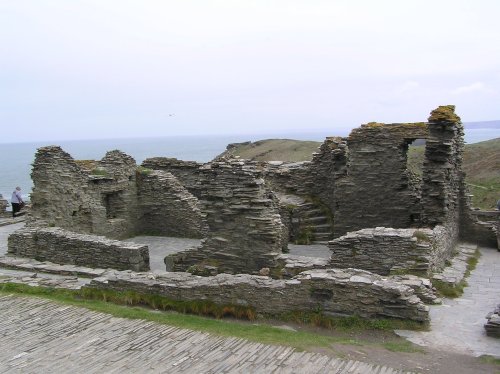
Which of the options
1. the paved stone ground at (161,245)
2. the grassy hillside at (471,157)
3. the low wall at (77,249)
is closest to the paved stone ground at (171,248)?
the paved stone ground at (161,245)

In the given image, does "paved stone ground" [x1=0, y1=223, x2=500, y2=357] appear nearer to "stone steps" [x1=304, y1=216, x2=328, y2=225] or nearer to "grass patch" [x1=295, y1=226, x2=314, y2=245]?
"grass patch" [x1=295, y1=226, x2=314, y2=245]

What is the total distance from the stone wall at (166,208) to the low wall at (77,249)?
264 inches

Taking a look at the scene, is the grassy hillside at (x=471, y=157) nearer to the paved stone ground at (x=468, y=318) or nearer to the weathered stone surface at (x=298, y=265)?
the paved stone ground at (x=468, y=318)

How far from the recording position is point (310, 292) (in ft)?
36.5

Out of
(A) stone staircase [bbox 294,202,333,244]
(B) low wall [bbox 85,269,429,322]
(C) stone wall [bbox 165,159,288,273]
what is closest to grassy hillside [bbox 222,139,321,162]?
(A) stone staircase [bbox 294,202,333,244]

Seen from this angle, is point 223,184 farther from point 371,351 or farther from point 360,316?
point 371,351

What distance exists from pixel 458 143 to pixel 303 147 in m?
40.0

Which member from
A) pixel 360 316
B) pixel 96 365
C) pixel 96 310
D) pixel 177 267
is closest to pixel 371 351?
pixel 360 316

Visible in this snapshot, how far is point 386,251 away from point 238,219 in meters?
4.31

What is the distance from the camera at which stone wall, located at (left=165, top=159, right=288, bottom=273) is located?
14586 millimetres

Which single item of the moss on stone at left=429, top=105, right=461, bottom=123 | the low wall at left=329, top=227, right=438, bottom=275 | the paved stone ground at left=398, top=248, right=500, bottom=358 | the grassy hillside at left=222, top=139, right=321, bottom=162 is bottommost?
the paved stone ground at left=398, top=248, right=500, bottom=358

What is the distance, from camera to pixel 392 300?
1039cm

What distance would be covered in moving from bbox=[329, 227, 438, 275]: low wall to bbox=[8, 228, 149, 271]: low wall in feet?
20.4

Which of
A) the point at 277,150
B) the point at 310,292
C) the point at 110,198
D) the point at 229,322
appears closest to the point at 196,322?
the point at 229,322
